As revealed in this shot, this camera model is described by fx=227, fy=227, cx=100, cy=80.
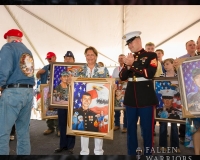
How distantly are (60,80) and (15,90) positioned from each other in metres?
0.92

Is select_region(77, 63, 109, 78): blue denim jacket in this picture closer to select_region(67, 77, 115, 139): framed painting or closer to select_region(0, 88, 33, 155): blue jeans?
select_region(67, 77, 115, 139): framed painting

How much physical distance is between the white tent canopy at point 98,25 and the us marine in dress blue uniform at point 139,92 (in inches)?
113

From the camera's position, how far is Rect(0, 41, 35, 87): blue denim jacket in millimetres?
2438

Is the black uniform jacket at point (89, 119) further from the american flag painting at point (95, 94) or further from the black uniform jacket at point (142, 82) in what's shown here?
the black uniform jacket at point (142, 82)

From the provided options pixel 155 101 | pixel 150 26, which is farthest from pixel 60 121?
pixel 150 26

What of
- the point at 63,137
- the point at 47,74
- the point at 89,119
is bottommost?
the point at 63,137

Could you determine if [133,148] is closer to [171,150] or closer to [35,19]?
[171,150]

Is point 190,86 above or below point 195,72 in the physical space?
below

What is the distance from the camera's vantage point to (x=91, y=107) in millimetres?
2652

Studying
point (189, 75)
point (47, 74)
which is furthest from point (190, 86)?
point (47, 74)

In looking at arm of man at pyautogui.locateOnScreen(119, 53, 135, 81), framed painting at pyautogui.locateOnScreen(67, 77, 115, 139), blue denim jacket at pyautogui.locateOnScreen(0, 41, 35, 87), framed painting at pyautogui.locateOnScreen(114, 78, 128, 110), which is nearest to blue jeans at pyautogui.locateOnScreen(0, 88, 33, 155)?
blue denim jacket at pyautogui.locateOnScreen(0, 41, 35, 87)

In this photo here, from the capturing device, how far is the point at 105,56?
774 centimetres

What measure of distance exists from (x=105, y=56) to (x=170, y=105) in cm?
472

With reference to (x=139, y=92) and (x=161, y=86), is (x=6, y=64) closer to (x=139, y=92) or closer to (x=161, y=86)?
(x=139, y=92)
